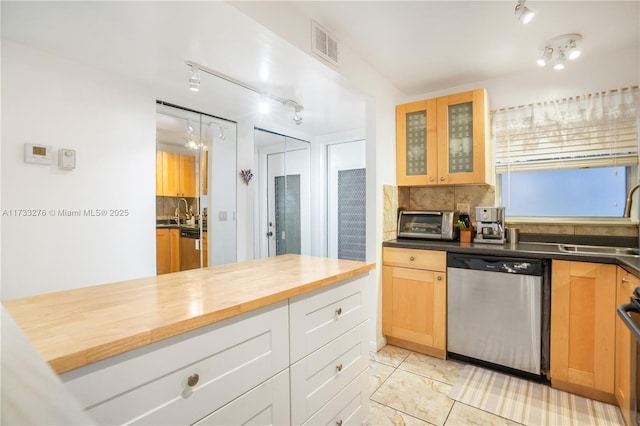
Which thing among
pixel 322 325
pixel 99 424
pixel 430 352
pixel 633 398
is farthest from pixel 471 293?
pixel 99 424

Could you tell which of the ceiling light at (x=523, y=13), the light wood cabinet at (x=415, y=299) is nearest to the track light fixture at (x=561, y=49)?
the ceiling light at (x=523, y=13)

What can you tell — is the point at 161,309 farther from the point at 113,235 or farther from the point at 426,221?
the point at 426,221

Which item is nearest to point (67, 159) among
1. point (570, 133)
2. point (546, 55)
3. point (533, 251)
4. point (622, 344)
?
point (533, 251)

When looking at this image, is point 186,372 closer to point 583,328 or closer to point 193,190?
point 583,328

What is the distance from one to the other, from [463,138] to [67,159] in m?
3.10

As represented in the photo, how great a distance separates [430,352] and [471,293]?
0.66 m

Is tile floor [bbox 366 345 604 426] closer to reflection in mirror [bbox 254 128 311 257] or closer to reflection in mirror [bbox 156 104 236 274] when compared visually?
reflection in mirror [bbox 156 104 236 274]

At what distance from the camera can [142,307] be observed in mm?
1008

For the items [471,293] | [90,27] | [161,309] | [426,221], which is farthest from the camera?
[426,221]

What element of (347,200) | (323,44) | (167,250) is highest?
(323,44)

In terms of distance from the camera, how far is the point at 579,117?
2.49 m

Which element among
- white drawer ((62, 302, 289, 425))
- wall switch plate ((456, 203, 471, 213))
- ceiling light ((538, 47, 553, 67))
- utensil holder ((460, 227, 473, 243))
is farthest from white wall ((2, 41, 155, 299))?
ceiling light ((538, 47, 553, 67))

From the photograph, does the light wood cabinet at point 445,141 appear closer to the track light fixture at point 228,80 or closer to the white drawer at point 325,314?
the track light fixture at point 228,80

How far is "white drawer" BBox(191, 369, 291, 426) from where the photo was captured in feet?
3.31
